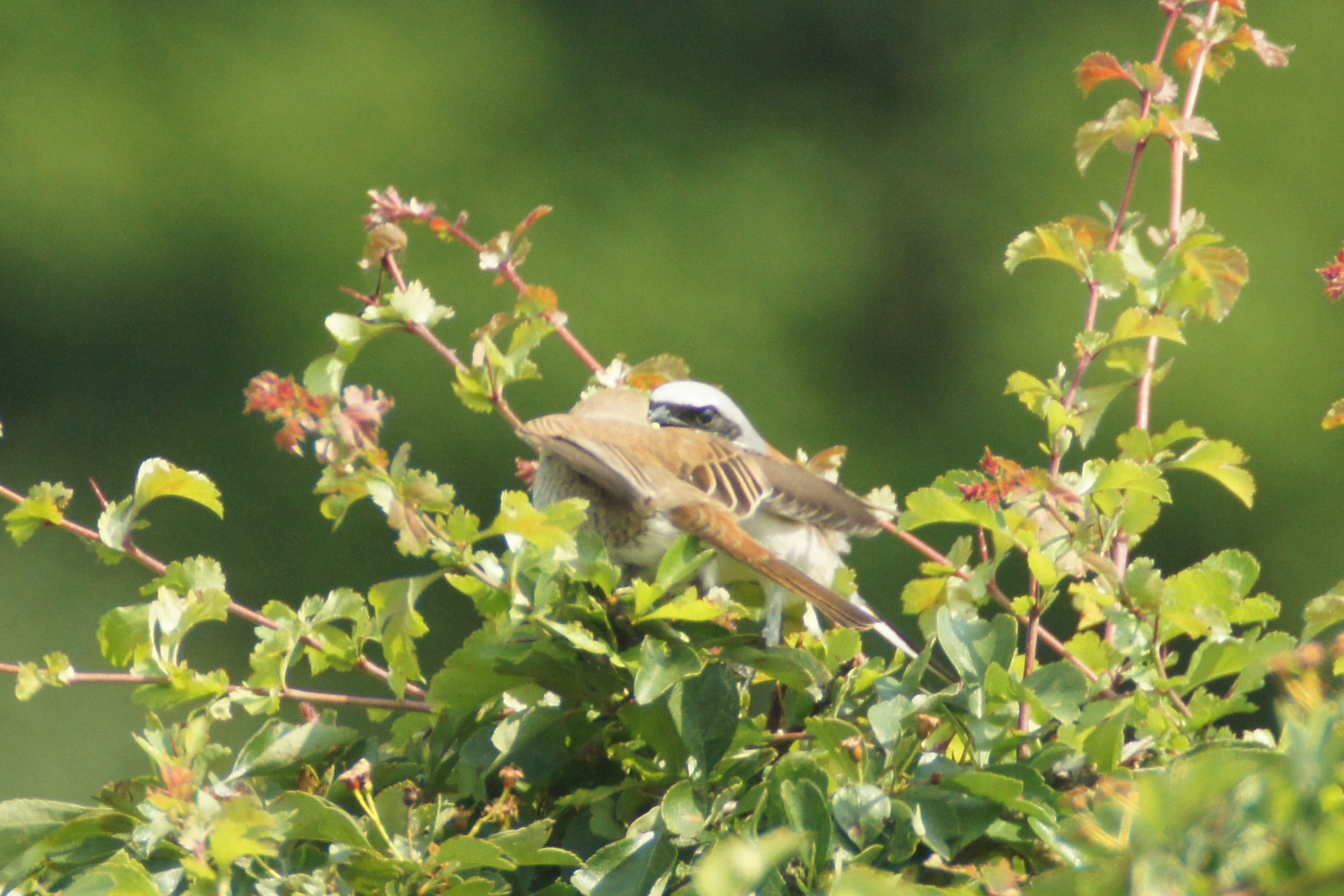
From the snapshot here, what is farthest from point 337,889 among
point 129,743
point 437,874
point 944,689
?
point 129,743

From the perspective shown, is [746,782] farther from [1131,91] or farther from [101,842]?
[1131,91]

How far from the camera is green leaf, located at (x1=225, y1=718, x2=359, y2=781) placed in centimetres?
85

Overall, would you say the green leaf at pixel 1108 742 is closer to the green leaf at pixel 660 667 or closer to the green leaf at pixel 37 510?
the green leaf at pixel 660 667

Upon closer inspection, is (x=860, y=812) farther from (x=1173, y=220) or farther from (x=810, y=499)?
(x=1173, y=220)

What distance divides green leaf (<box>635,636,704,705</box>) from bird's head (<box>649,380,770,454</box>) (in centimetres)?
50

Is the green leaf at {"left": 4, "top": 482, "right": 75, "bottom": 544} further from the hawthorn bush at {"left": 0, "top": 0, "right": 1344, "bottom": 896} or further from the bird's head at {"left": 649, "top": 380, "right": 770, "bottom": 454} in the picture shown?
the bird's head at {"left": 649, "top": 380, "right": 770, "bottom": 454}

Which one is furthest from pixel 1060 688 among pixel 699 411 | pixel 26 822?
pixel 699 411

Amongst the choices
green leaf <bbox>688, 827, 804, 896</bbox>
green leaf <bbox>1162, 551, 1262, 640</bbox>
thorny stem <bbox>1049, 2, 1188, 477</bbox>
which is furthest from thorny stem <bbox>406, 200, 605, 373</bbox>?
green leaf <bbox>688, 827, 804, 896</bbox>

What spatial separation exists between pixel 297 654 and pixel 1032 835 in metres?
0.44

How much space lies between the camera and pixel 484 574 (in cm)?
79

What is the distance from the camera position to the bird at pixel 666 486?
1031 mm

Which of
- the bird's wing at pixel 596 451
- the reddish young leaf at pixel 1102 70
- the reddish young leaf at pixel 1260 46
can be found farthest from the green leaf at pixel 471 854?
the reddish young leaf at pixel 1260 46

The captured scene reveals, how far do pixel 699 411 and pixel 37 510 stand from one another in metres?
0.68

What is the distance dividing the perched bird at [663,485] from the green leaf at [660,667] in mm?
211
